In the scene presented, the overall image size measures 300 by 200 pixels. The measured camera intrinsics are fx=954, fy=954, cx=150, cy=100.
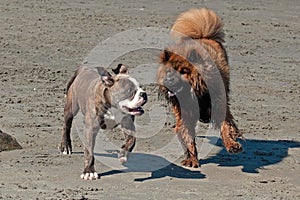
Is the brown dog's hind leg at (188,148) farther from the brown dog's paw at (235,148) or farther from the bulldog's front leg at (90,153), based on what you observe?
the bulldog's front leg at (90,153)

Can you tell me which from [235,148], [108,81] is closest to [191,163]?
[235,148]

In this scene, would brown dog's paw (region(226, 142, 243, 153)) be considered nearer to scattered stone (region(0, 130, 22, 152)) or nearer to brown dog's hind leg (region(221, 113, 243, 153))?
brown dog's hind leg (region(221, 113, 243, 153))

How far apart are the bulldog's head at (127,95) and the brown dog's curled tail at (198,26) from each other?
1630 mm

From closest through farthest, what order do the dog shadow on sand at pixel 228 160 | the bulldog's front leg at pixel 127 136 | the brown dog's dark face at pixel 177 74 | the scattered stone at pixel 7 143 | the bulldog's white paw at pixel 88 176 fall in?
the bulldog's white paw at pixel 88 176
the bulldog's front leg at pixel 127 136
the dog shadow on sand at pixel 228 160
the brown dog's dark face at pixel 177 74
the scattered stone at pixel 7 143

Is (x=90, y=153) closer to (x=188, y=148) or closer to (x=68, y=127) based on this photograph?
(x=68, y=127)

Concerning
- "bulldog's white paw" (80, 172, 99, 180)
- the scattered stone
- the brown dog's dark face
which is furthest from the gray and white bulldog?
the scattered stone

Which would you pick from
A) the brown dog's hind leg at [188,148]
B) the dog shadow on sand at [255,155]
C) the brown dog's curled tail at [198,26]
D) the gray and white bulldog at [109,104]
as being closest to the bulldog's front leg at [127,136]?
the gray and white bulldog at [109,104]

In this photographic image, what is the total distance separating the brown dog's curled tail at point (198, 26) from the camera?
11006 mm

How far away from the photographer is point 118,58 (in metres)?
18.1

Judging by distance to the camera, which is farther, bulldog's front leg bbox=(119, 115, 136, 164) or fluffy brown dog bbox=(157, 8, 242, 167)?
fluffy brown dog bbox=(157, 8, 242, 167)

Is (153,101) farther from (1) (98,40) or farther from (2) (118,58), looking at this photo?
(1) (98,40)

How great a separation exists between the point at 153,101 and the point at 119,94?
475 cm

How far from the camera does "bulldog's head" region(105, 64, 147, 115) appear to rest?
370 inches

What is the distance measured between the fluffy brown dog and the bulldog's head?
845 mm
